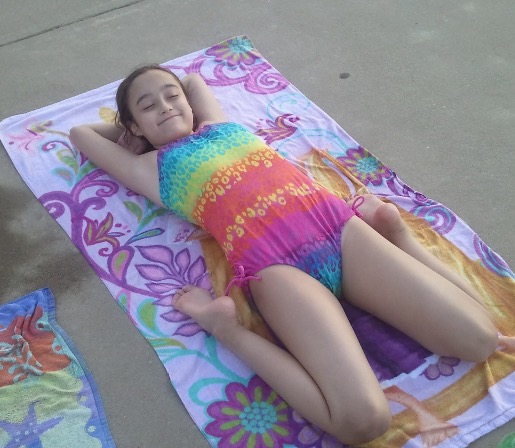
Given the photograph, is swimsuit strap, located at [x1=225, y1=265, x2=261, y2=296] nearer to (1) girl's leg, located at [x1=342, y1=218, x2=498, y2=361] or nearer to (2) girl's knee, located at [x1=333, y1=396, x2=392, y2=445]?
(1) girl's leg, located at [x1=342, y1=218, x2=498, y2=361]

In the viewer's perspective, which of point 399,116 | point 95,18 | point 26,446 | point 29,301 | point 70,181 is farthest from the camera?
point 95,18

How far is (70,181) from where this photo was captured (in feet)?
7.48

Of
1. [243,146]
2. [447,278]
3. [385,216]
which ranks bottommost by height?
[447,278]

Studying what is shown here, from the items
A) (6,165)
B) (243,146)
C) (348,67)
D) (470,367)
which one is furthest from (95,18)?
(470,367)

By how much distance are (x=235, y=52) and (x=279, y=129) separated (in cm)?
61

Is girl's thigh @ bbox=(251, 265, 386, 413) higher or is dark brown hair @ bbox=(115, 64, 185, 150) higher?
dark brown hair @ bbox=(115, 64, 185, 150)

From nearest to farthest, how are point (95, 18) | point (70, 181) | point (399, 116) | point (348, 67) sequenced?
1. point (70, 181)
2. point (399, 116)
3. point (348, 67)
4. point (95, 18)

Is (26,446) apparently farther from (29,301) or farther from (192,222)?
(192,222)

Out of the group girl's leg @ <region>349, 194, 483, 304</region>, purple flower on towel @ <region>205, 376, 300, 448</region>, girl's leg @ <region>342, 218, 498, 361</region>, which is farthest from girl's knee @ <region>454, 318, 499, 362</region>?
purple flower on towel @ <region>205, 376, 300, 448</region>

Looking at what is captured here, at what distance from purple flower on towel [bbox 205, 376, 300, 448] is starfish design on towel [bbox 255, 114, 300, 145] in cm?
107

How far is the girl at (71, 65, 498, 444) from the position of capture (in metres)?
1.52

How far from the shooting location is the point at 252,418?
1.61 m

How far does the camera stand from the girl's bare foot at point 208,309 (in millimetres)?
1697

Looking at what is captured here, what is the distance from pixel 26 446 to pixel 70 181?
3.42 ft
